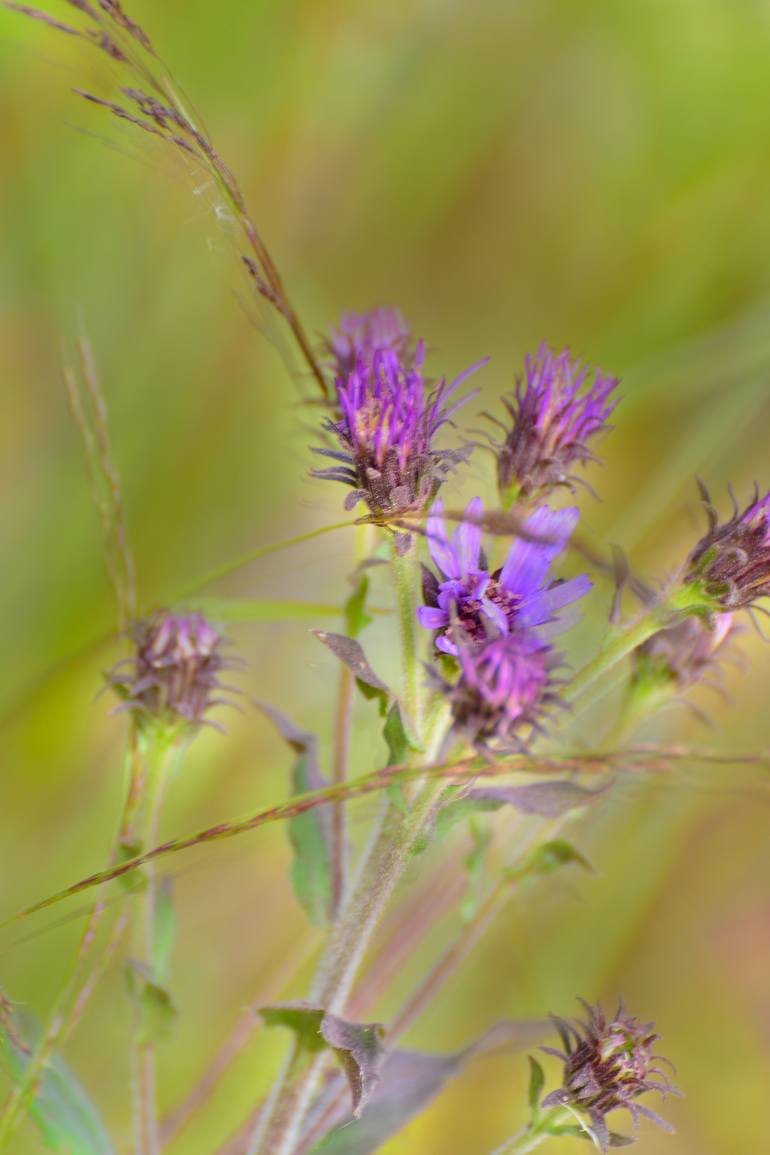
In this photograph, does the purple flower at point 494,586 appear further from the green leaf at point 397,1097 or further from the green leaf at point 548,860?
the green leaf at point 397,1097

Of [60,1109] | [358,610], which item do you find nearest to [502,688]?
[358,610]

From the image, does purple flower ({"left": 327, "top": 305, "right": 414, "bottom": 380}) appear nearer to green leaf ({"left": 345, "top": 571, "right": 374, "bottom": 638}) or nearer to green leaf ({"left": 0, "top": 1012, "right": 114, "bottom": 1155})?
green leaf ({"left": 345, "top": 571, "right": 374, "bottom": 638})

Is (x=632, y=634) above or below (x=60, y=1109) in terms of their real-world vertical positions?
above

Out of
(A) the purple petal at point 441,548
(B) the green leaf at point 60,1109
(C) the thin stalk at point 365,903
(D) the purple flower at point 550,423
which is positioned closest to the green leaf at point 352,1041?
(C) the thin stalk at point 365,903

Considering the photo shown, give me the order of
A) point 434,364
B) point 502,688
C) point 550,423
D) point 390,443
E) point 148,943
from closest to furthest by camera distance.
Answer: point 502,688
point 390,443
point 550,423
point 148,943
point 434,364

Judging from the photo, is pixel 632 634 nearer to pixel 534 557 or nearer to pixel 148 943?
pixel 534 557

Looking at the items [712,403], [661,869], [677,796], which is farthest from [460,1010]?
[712,403]

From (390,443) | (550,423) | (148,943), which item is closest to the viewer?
(390,443)
